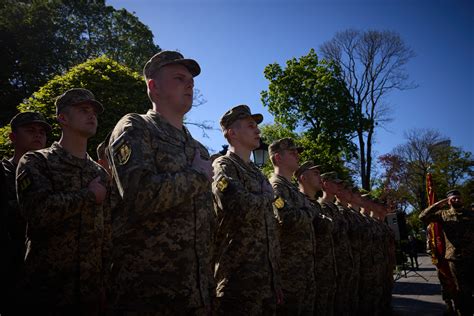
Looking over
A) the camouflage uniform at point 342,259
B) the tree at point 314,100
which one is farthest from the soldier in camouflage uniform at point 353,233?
the tree at point 314,100

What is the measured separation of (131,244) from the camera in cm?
236

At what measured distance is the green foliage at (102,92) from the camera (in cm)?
1021

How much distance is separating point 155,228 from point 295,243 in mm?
2609

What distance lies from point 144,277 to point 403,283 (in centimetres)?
1522

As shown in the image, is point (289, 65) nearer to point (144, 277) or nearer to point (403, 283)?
point (403, 283)

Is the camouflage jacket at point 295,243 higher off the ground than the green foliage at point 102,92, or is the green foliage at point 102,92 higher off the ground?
the green foliage at point 102,92

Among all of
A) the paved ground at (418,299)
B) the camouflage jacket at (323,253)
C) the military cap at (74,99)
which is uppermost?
the military cap at (74,99)

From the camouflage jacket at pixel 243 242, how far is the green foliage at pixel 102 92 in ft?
24.9

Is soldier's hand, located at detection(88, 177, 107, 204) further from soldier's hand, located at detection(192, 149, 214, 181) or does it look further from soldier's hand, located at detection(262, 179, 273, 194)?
soldier's hand, located at detection(262, 179, 273, 194)

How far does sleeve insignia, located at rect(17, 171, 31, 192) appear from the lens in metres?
3.00

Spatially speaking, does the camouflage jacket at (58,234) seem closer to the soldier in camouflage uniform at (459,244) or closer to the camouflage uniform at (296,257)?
the camouflage uniform at (296,257)

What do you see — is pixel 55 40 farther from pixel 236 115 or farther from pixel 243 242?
pixel 243 242

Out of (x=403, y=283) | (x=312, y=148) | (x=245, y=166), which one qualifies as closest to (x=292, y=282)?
(x=245, y=166)

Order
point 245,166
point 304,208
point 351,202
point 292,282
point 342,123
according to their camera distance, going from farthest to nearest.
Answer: point 342,123, point 351,202, point 304,208, point 292,282, point 245,166
